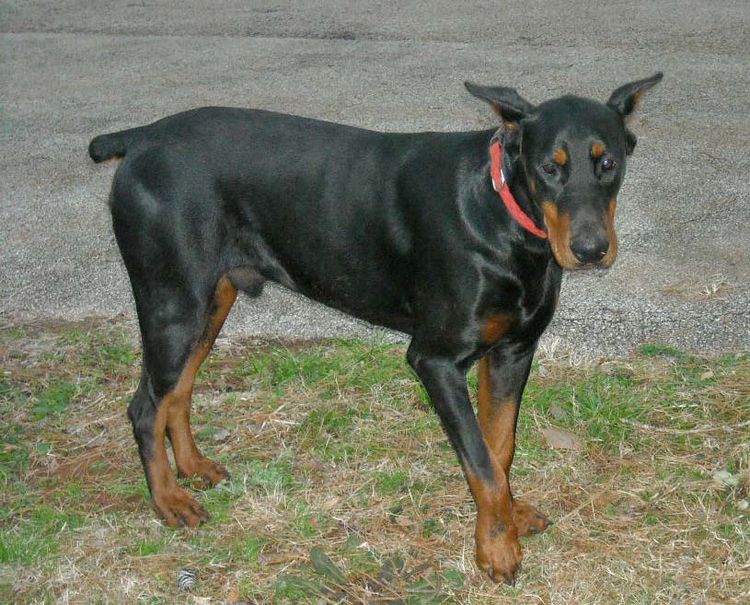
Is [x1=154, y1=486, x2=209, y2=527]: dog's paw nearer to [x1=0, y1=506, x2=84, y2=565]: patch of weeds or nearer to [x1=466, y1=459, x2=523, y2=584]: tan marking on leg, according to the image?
[x1=0, y1=506, x2=84, y2=565]: patch of weeds

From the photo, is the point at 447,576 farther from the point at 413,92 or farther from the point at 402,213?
the point at 413,92

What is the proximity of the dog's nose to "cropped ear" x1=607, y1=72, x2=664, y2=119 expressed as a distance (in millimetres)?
628

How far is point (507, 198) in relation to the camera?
11.9 feet

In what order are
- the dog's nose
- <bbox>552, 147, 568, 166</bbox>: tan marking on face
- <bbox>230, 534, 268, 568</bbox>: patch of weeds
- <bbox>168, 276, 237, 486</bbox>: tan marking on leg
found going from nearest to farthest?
the dog's nose → <bbox>552, 147, 568, 166</bbox>: tan marking on face → <bbox>230, 534, 268, 568</bbox>: patch of weeds → <bbox>168, 276, 237, 486</bbox>: tan marking on leg

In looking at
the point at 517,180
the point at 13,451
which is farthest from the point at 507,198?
the point at 13,451

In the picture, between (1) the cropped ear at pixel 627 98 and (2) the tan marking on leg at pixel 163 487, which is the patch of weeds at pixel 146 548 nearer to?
(2) the tan marking on leg at pixel 163 487

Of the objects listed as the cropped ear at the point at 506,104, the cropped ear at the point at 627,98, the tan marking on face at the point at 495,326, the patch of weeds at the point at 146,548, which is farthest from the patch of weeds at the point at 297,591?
the cropped ear at the point at 627,98

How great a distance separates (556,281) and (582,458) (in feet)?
3.22

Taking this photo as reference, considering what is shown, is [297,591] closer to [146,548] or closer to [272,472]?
[146,548]

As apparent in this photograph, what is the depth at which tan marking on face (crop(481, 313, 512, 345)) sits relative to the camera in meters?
3.70

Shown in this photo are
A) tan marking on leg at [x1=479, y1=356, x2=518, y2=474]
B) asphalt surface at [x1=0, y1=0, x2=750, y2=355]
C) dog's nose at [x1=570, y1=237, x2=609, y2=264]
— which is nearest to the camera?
dog's nose at [x1=570, y1=237, x2=609, y2=264]

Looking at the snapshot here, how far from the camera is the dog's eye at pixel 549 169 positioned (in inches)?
134

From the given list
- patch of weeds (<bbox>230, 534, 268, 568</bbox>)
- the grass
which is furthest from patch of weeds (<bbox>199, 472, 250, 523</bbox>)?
patch of weeds (<bbox>230, 534, 268, 568</bbox>)

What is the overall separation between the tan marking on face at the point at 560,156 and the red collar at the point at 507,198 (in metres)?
0.26
